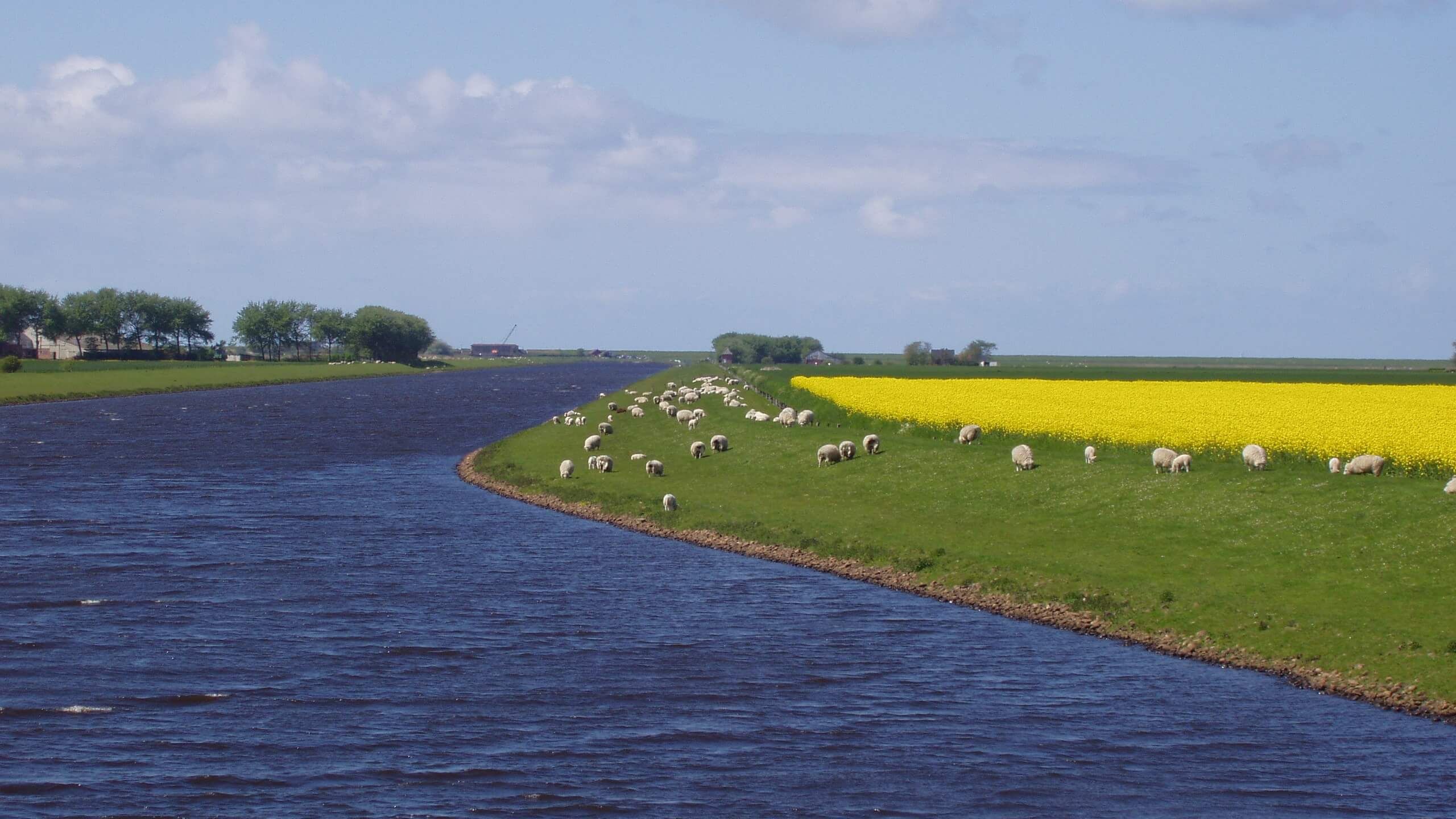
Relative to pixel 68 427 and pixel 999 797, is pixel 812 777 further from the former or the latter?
pixel 68 427

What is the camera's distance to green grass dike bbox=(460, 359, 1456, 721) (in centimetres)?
2362

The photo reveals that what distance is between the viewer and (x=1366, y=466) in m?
36.2

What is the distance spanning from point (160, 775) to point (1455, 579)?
23.0 m

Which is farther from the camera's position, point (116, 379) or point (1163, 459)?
point (116, 379)

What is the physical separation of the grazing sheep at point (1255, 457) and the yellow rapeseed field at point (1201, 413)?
2.46m

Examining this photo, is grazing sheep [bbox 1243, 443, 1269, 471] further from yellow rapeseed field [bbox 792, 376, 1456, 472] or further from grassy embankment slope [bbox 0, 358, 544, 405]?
grassy embankment slope [bbox 0, 358, 544, 405]

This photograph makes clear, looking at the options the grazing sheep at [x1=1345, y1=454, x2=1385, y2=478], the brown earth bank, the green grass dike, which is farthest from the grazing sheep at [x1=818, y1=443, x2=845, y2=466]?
the grazing sheep at [x1=1345, y1=454, x2=1385, y2=478]

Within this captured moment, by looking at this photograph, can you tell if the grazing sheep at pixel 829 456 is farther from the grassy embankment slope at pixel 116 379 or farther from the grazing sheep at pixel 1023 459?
the grassy embankment slope at pixel 116 379

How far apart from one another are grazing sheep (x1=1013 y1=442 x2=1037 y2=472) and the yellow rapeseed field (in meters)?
5.33

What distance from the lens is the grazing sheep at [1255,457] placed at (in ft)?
126

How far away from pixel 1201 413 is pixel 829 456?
20202 millimetres

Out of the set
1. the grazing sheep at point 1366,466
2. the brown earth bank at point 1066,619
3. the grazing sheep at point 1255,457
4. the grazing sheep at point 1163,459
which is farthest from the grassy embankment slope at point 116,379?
the grazing sheep at point 1366,466

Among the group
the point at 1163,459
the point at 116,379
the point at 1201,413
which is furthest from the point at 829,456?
the point at 116,379

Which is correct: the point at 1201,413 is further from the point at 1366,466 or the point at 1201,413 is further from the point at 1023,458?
the point at 1366,466
